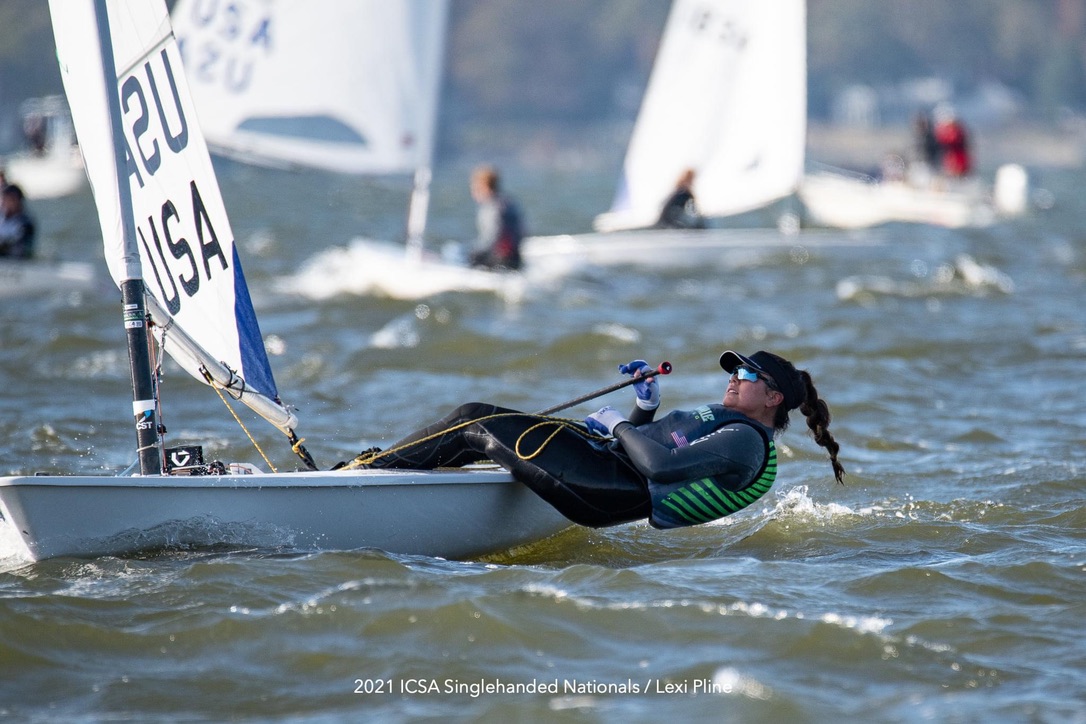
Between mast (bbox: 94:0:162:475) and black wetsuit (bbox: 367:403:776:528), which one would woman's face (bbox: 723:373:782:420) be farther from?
mast (bbox: 94:0:162:475)

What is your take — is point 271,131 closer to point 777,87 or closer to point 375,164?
point 375,164

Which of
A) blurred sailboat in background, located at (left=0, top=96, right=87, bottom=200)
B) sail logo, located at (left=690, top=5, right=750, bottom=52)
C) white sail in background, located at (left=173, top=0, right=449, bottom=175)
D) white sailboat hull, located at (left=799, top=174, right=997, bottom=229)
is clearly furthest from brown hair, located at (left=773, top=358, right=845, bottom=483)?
blurred sailboat in background, located at (left=0, top=96, right=87, bottom=200)

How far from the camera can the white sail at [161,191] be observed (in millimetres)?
3770

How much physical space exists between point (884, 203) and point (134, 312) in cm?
1350

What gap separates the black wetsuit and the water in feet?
0.61

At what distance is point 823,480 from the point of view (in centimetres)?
532

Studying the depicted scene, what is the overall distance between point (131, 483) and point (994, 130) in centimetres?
8270

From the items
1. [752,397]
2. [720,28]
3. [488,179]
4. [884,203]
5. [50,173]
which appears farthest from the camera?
[50,173]

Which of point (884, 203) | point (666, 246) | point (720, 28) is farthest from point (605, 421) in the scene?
point (884, 203)

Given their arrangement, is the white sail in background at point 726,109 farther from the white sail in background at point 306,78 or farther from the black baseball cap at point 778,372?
the black baseball cap at point 778,372

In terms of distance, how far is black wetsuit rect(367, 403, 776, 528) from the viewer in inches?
154

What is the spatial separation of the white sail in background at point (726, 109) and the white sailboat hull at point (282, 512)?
922 cm

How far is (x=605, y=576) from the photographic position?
383 centimetres

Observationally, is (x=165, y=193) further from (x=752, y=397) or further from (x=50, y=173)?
(x=50, y=173)
